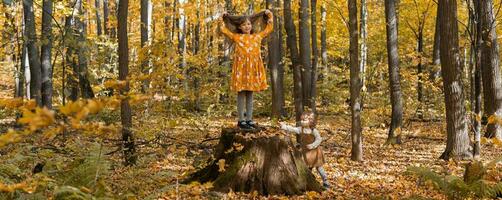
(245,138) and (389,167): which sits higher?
(245,138)

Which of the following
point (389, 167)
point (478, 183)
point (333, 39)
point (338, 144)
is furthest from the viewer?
point (333, 39)

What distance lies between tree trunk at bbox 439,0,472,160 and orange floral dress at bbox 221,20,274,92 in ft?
14.0

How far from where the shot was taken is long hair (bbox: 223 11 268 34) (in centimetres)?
753

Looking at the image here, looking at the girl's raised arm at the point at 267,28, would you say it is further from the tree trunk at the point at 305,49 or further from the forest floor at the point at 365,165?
the tree trunk at the point at 305,49

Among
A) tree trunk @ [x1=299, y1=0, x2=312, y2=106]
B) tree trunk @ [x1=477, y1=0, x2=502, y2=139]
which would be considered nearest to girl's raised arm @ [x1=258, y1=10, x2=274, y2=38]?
tree trunk @ [x1=299, y1=0, x2=312, y2=106]

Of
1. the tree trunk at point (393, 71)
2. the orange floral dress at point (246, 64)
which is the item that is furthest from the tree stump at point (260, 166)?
the tree trunk at point (393, 71)

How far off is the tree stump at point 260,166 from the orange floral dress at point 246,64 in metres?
0.74

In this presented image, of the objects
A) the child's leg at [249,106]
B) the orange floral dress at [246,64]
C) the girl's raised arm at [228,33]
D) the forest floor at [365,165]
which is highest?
the girl's raised arm at [228,33]

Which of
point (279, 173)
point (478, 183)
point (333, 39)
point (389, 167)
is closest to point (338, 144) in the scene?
point (389, 167)

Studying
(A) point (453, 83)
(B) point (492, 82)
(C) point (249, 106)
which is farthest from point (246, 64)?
(B) point (492, 82)

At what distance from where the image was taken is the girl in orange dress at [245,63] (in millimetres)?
7379

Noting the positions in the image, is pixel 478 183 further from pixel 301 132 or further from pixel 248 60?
pixel 248 60

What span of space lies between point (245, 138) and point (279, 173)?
2.41 feet

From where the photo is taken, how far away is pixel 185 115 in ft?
48.4
